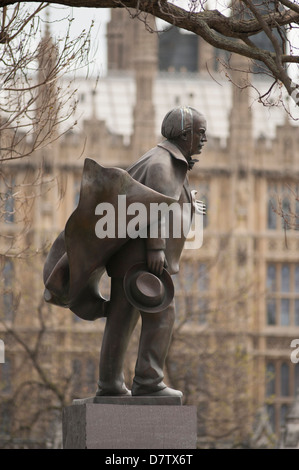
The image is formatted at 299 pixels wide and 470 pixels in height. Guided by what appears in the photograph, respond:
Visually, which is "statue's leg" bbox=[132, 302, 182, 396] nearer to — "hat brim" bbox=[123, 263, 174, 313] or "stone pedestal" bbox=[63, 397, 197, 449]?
"hat brim" bbox=[123, 263, 174, 313]

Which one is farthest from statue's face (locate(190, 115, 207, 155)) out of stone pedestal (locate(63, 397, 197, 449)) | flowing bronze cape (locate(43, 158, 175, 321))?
stone pedestal (locate(63, 397, 197, 449))

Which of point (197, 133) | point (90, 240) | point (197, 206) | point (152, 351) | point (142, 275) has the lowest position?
point (152, 351)

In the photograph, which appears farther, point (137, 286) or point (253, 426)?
point (253, 426)

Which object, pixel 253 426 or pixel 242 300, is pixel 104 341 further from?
pixel 242 300

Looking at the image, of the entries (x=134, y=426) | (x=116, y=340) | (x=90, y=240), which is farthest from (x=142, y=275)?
(x=134, y=426)

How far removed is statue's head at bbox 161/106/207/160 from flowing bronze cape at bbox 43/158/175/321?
23.8 inches

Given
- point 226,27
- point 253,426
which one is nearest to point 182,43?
point 253,426

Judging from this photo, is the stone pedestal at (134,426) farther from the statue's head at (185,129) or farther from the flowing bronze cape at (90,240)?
the statue's head at (185,129)

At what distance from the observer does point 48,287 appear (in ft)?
28.7

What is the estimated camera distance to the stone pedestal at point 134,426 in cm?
820

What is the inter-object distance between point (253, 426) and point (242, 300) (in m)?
3.70

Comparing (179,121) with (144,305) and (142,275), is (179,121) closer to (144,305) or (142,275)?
(142,275)

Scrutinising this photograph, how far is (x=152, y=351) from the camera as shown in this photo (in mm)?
8570

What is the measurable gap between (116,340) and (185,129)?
149 cm
